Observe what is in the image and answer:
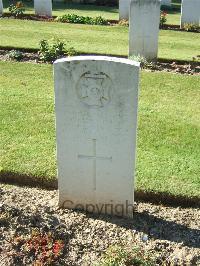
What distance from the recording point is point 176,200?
5684 mm

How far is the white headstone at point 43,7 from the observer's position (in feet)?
62.1

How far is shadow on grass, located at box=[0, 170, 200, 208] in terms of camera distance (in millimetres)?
5656

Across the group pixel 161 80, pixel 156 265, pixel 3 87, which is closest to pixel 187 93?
pixel 161 80

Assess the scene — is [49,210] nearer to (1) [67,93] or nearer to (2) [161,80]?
(1) [67,93]

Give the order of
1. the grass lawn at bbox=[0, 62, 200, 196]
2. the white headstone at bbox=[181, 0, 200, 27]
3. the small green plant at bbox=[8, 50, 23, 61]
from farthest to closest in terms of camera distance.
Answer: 1. the white headstone at bbox=[181, 0, 200, 27]
2. the small green plant at bbox=[8, 50, 23, 61]
3. the grass lawn at bbox=[0, 62, 200, 196]

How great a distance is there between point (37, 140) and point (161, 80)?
170 inches

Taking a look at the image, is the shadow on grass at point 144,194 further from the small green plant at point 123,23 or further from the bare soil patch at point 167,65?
the small green plant at point 123,23

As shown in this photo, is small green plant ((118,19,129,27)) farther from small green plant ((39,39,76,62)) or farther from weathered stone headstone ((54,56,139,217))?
weathered stone headstone ((54,56,139,217))

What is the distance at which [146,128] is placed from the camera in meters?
7.61

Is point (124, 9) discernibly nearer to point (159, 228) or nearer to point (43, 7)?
point (43, 7)

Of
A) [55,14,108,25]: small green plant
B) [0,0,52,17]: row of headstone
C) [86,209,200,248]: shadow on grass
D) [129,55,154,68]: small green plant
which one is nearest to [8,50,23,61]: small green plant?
[129,55,154,68]: small green plant

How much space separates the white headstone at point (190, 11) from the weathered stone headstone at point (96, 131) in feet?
46.2

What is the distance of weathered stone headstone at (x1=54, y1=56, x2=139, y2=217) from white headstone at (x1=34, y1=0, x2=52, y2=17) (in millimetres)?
15041

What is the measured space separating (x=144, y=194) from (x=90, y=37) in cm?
1022
